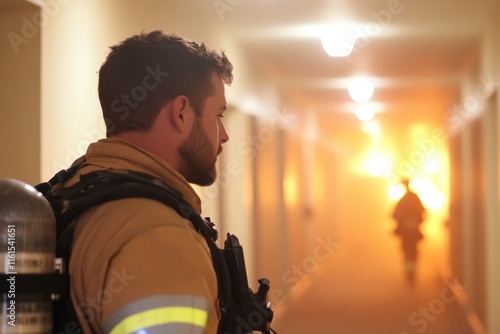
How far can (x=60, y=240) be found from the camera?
1.40 m

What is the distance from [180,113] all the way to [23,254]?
0.44 meters

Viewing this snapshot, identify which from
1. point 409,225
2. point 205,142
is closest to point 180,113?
point 205,142

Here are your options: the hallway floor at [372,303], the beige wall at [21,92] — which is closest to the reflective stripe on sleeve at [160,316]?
the beige wall at [21,92]

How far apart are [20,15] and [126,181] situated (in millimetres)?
1680

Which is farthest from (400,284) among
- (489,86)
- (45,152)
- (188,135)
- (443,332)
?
(188,135)

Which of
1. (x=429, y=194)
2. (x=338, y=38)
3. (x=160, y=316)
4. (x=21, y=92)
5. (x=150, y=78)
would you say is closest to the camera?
(x=160, y=316)

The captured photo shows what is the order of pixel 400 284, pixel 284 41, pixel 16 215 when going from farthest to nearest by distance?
pixel 400 284
pixel 284 41
pixel 16 215

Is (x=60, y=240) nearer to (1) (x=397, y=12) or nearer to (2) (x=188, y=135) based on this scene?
(2) (x=188, y=135)

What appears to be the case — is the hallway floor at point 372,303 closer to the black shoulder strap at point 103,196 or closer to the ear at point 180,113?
the ear at point 180,113

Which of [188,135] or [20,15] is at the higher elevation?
[20,15]

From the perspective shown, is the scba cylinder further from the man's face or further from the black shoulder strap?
the man's face

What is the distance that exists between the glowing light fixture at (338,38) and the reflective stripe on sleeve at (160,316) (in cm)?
491

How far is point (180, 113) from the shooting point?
5.11 ft

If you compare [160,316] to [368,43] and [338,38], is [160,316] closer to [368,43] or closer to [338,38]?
[338,38]
